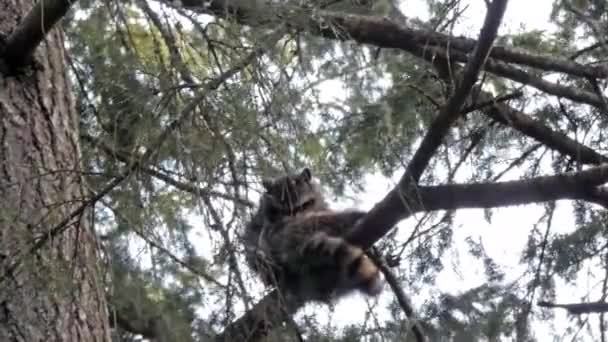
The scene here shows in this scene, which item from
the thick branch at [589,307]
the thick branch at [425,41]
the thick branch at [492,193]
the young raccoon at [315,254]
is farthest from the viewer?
the young raccoon at [315,254]

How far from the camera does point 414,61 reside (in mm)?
3707

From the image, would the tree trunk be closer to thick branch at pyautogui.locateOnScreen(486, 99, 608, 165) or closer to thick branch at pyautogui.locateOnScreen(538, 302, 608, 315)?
thick branch at pyautogui.locateOnScreen(486, 99, 608, 165)

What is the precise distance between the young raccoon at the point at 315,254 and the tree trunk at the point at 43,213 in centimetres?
80

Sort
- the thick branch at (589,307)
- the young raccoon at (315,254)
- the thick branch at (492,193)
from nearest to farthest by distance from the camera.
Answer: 1. the thick branch at (492,193)
2. the thick branch at (589,307)
3. the young raccoon at (315,254)

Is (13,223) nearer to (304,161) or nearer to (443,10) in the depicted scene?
(304,161)

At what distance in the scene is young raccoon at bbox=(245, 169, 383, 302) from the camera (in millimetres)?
3520

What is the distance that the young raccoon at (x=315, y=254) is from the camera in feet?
11.5

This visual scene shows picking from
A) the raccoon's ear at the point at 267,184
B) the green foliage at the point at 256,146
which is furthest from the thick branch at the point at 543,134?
the raccoon's ear at the point at 267,184

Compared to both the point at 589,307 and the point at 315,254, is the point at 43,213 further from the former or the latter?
the point at 589,307

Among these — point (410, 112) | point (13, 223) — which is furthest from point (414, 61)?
point (13, 223)

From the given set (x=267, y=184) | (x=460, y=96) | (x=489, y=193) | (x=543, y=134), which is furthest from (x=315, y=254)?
(x=267, y=184)

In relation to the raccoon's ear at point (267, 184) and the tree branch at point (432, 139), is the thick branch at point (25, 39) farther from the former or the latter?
the tree branch at point (432, 139)

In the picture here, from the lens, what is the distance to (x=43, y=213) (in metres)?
2.60

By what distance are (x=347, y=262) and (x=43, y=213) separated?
128 centimetres
